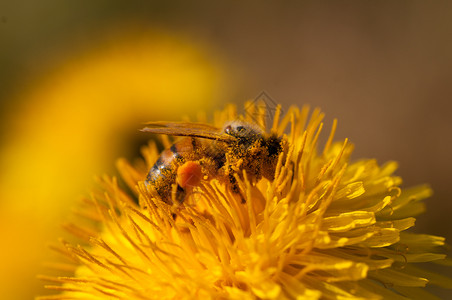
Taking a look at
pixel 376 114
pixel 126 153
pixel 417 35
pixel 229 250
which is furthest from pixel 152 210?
pixel 417 35

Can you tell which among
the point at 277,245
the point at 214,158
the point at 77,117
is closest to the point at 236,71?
the point at 77,117

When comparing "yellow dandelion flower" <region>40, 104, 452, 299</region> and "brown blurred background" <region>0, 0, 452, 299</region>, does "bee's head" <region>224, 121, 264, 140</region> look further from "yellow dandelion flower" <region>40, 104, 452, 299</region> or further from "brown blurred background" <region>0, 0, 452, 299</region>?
"brown blurred background" <region>0, 0, 452, 299</region>

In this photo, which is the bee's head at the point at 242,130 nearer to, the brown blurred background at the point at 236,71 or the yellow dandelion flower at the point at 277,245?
the yellow dandelion flower at the point at 277,245

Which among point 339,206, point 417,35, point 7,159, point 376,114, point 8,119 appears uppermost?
point 8,119

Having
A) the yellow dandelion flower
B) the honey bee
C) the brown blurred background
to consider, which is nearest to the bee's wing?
the honey bee

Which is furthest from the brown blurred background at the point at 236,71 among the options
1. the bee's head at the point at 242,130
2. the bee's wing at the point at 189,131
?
the bee's head at the point at 242,130

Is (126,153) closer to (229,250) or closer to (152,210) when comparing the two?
(152,210)

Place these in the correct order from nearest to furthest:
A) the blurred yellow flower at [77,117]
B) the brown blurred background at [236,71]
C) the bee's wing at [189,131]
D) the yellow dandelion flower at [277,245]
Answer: the yellow dandelion flower at [277,245], the bee's wing at [189,131], the blurred yellow flower at [77,117], the brown blurred background at [236,71]
